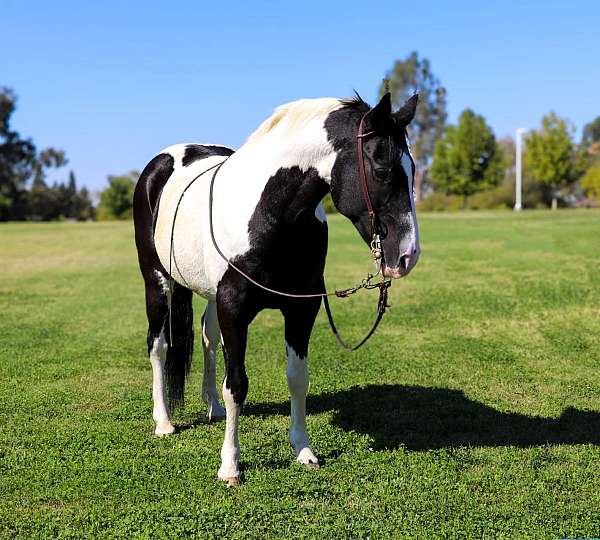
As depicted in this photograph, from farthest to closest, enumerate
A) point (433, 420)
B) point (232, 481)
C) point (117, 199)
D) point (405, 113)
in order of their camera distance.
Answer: point (117, 199)
point (433, 420)
point (232, 481)
point (405, 113)

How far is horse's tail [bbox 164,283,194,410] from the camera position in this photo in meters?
5.65

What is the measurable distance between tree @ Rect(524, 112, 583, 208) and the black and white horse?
55.1 metres

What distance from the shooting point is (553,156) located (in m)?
55.6

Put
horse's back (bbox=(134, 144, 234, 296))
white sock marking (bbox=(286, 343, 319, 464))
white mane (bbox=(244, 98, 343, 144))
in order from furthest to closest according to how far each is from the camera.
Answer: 1. horse's back (bbox=(134, 144, 234, 296))
2. white sock marking (bbox=(286, 343, 319, 464))
3. white mane (bbox=(244, 98, 343, 144))

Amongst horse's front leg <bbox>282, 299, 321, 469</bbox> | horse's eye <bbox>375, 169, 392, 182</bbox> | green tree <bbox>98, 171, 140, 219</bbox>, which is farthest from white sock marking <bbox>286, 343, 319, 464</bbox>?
green tree <bbox>98, 171, 140, 219</bbox>

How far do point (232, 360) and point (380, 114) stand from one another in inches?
70.2

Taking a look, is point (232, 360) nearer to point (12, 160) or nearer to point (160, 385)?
point (160, 385)

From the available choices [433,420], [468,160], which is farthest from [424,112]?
[433,420]

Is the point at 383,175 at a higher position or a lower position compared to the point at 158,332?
higher

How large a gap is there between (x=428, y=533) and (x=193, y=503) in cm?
137

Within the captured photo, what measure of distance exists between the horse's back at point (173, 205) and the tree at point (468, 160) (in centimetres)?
5905

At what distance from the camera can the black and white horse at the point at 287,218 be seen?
3768mm

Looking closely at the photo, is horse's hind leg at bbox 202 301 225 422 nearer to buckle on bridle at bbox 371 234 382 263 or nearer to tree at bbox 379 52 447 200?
buckle on bridle at bbox 371 234 382 263

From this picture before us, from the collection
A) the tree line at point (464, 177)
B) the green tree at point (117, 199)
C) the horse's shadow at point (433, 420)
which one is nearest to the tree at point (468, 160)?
the tree line at point (464, 177)
